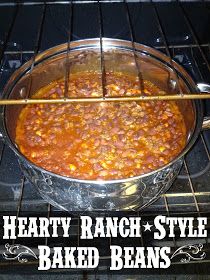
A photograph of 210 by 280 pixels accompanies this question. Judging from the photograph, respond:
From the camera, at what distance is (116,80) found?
1886 millimetres

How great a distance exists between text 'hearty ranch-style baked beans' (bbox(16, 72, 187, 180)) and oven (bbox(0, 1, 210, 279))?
227 millimetres

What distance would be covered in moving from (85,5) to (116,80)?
0.43 metres

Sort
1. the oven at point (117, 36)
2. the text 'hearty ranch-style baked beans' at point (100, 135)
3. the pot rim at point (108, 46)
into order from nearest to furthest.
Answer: the pot rim at point (108, 46) → the text 'hearty ranch-style baked beans' at point (100, 135) → the oven at point (117, 36)

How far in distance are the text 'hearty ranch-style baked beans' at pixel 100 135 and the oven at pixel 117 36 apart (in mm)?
227

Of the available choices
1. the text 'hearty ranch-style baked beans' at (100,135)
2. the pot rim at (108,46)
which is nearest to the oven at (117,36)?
the pot rim at (108,46)

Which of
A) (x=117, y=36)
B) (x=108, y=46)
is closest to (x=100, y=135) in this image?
(x=108, y=46)

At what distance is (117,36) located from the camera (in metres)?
2.04

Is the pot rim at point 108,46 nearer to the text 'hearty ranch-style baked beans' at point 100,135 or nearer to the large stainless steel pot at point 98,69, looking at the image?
the large stainless steel pot at point 98,69

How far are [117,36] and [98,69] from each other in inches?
10.2

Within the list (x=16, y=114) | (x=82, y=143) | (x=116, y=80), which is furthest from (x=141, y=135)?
(x=16, y=114)

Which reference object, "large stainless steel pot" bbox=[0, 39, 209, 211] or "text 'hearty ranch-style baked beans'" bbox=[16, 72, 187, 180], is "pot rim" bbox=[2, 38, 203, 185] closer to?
"large stainless steel pot" bbox=[0, 39, 209, 211]

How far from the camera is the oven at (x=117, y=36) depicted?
1.61 meters

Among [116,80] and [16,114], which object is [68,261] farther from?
[116,80]

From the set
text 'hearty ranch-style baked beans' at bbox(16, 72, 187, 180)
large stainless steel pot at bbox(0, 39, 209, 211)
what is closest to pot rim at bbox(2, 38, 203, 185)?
large stainless steel pot at bbox(0, 39, 209, 211)
